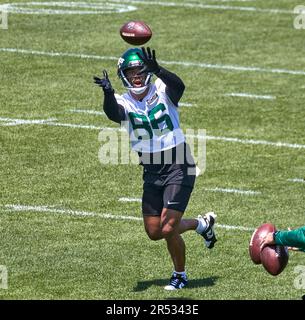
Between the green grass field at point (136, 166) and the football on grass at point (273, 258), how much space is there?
116 centimetres

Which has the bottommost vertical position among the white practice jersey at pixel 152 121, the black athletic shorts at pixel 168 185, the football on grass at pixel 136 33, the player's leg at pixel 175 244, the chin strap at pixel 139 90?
the player's leg at pixel 175 244

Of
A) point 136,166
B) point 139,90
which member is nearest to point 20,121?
point 136,166

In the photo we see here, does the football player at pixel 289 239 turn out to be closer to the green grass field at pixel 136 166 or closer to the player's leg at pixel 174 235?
the green grass field at pixel 136 166

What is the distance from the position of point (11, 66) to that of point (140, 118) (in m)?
8.88

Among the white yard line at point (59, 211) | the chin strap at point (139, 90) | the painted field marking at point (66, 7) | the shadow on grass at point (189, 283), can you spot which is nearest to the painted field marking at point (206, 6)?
the painted field marking at point (66, 7)

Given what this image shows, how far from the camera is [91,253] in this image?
42.3 ft

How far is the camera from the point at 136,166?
53.4 feet

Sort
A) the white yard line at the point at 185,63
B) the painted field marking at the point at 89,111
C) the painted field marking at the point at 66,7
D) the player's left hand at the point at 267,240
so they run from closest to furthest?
1. the player's left hand at the point at 267,240
2. the painted field marking at the point at 89,111
3. the white yard line at the point at 185,63
4. the painted field marking at the point at 66,7

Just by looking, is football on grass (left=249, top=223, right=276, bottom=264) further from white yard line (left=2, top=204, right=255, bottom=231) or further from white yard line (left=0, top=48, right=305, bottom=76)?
white yard line (left=0, top=48, right=305, bottom=76)

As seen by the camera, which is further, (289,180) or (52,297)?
(289,180)

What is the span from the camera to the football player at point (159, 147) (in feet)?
38.8

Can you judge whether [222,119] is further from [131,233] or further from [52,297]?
[52,297]

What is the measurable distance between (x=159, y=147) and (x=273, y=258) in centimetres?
201
